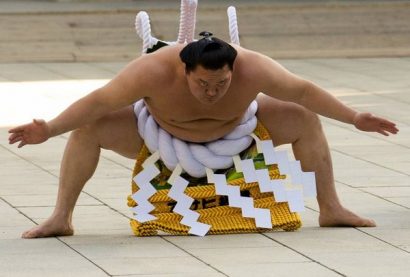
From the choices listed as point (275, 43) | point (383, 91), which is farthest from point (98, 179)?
point (275, 43)

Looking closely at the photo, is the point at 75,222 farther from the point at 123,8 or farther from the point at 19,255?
the point at 123,8

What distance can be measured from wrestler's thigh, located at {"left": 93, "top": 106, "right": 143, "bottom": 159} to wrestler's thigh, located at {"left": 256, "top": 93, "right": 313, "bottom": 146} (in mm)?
537

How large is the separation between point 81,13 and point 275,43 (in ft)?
6.94

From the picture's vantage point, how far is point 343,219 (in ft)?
20.3

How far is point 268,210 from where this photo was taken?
242 inches

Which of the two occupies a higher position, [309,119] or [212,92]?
[212,92]

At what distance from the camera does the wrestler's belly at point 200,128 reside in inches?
237

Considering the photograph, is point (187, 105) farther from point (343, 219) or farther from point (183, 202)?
point (343, 219)

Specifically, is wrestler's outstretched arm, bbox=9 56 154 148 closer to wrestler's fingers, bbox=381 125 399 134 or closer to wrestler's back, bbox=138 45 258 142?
wrestler's back, bbox=138 45 258 142

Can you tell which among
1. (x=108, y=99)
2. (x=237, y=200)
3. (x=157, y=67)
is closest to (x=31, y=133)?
(x=108, y=99)

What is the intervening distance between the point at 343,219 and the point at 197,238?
658mm

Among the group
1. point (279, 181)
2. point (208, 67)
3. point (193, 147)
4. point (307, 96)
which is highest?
point (208, 67)

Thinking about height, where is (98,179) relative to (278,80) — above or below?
below

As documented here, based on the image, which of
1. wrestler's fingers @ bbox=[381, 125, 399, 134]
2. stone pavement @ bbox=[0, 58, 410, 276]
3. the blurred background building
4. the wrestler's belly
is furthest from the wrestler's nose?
the blurred background building
